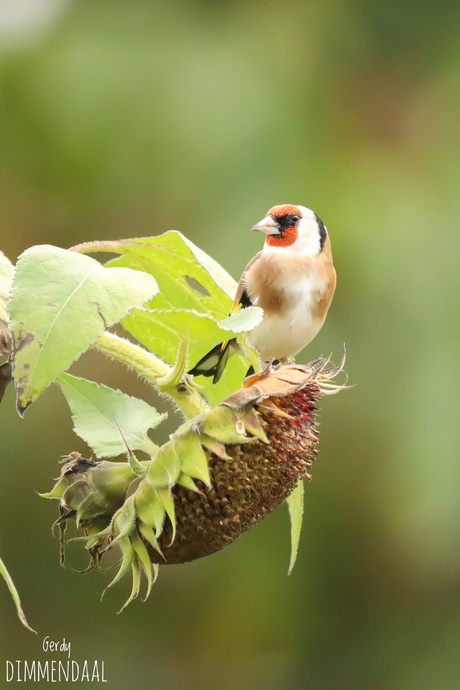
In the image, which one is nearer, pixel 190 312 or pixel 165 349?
pixel 190 312

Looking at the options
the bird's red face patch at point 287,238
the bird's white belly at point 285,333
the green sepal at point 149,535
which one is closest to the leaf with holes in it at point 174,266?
the green sepal at point 149,535

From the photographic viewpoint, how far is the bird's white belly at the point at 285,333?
4.87 feet

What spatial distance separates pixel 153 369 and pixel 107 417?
6 cm

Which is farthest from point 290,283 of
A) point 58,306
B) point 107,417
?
point 58,306

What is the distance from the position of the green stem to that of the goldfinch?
482mm

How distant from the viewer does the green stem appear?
3.09 ft

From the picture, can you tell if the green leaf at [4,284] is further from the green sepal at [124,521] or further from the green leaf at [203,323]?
the green sepal at [124,521]

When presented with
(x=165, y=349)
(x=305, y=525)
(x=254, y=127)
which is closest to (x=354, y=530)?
(x=305, y=525)

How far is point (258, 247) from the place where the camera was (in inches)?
138

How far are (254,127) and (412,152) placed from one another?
79 centimetres

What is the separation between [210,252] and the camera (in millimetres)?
3615

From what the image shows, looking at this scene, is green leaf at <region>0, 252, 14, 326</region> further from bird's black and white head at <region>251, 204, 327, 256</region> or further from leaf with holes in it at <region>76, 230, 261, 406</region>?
bird's black and white head at <region>251, 204, 327, 256</region>

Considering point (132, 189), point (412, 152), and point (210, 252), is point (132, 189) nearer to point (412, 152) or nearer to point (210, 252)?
Result: point (210, 252)

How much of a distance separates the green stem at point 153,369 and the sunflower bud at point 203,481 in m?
0.03
